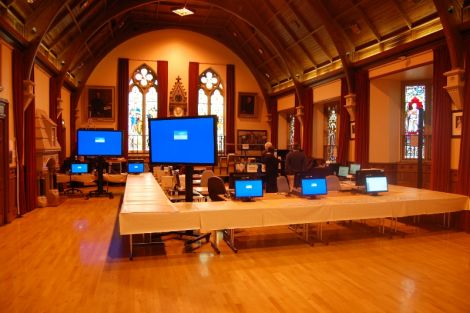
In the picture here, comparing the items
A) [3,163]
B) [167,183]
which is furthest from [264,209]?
[3,163]

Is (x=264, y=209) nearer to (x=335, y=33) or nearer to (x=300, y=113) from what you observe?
(x=335, y=33)

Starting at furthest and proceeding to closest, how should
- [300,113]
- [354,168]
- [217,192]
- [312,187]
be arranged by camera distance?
1. [300,113]
2. [354,168]
3. [217,192]
4. [312,187]

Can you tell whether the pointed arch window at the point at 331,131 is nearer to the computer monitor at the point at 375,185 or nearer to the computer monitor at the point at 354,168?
the computer monitor at the point at 354,168

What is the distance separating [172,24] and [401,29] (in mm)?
9593

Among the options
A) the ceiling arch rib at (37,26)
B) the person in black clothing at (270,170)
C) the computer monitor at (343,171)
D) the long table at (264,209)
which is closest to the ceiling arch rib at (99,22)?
the ceiling arch rib at (37,26)

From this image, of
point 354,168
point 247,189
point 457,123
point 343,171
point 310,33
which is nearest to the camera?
point 247,189

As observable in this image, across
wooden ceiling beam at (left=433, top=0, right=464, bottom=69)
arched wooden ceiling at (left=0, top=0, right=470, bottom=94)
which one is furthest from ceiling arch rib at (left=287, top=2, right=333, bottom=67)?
wooden ceiling beam at (left=433, top=0, right=464, bottom=69)

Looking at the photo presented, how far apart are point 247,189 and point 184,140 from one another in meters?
1.14

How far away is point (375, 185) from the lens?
5984mm

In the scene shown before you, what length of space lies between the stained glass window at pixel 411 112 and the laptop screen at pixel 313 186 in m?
5.01

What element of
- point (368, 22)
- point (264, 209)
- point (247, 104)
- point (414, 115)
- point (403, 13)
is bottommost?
point (264, 209)

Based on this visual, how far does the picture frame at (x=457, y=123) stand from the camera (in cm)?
668

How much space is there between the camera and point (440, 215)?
22.4ft

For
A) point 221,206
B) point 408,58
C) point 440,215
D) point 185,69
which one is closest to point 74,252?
point 221,206
